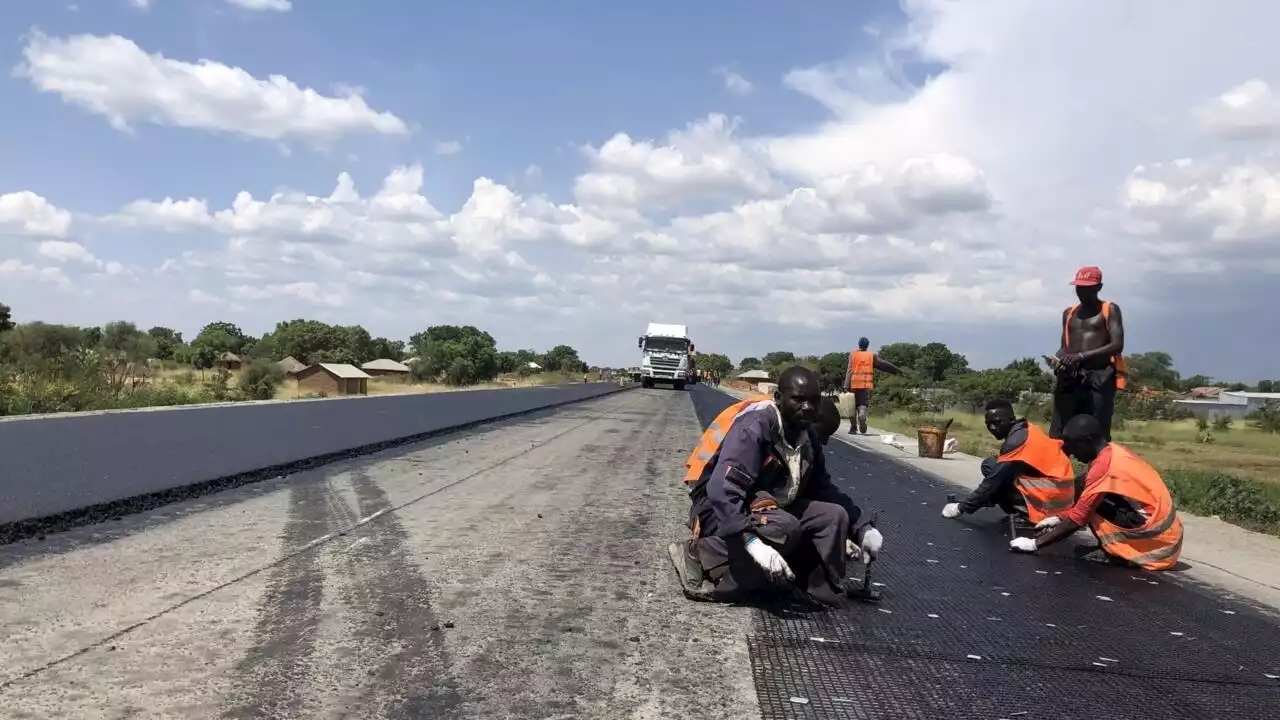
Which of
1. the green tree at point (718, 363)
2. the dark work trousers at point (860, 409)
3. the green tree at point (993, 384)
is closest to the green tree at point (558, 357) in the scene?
the green tree at point (718, 363)

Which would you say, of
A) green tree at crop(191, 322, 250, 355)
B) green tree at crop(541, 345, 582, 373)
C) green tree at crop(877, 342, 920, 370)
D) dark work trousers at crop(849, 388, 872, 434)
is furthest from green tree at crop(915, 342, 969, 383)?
dark work trousers at crop(849, 388, 872, 434)

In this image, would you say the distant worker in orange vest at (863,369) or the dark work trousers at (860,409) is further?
the dark work trousers at (860,409)

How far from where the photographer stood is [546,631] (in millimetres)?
4379

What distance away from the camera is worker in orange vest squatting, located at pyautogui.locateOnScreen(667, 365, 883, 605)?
4797mm

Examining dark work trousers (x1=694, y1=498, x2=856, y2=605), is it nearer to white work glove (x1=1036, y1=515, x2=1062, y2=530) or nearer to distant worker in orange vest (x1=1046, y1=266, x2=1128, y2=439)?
white work glove (x1=1036, y1=515, x2=1062, y2=530)

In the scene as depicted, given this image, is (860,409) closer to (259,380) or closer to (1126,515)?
(1126,515)

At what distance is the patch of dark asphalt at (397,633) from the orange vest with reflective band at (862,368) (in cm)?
1303

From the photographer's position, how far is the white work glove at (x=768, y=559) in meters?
4.58

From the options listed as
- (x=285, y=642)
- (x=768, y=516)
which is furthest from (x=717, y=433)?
(x=285, y=642)

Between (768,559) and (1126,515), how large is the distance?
334cm

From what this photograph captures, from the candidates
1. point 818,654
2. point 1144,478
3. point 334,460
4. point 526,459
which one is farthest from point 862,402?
point 818,654

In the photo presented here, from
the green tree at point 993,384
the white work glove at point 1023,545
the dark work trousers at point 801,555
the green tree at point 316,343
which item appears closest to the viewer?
the dark work trousers at point 801,555

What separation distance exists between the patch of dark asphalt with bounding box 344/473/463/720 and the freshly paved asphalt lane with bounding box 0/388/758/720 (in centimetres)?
1

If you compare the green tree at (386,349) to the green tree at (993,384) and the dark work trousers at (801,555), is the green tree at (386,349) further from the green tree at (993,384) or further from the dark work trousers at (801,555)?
the dark work trousers at (801,555)
